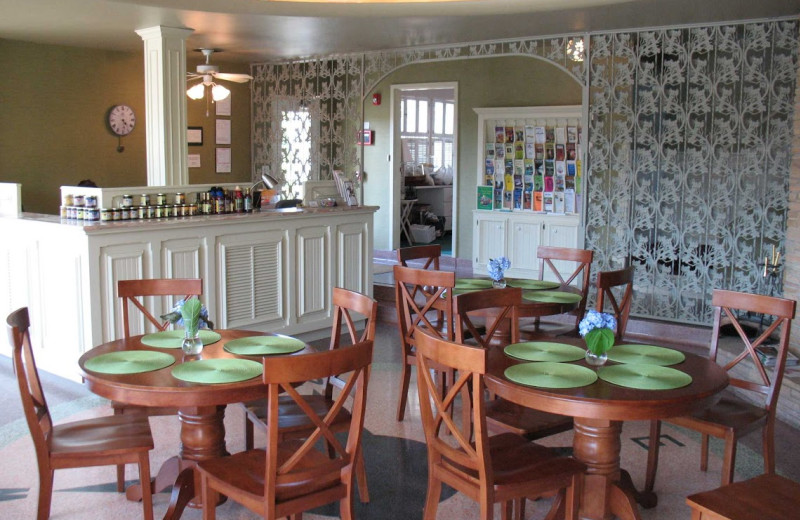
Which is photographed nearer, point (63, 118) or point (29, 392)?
point (29, 392)

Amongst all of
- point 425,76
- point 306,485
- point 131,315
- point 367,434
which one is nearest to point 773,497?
point 306,485

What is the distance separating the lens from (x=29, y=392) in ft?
9.52

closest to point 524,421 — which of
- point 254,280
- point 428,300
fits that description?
point 428,300

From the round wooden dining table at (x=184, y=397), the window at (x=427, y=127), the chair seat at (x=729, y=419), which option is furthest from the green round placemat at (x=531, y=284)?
the window at (x=427, y=127)

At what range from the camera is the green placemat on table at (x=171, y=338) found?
3.43 meters

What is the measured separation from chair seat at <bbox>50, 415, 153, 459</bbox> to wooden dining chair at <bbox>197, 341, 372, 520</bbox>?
1.21 ft

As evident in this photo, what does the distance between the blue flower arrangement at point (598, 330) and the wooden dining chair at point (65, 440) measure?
1801mm

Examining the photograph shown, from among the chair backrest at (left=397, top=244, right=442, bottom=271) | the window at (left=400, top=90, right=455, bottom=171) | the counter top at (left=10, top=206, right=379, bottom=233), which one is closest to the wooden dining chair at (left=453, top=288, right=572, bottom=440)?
the chair backrest at (left=397, top=244, right=442, bottom=271)

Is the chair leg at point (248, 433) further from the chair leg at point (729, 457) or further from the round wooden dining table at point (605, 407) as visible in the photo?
the chair leg at point (729, 457)

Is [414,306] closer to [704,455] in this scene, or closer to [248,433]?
[248,433]

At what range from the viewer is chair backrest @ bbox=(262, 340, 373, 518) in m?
2.52

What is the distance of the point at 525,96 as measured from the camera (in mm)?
9438

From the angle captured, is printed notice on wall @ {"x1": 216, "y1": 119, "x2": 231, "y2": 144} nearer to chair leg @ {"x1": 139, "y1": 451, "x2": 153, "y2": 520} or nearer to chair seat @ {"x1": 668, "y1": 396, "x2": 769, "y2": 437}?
chair leg @ {"x1": 139, "y1": 451, "x2": 153, "y2": 520}

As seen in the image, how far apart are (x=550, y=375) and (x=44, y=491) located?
202cm
